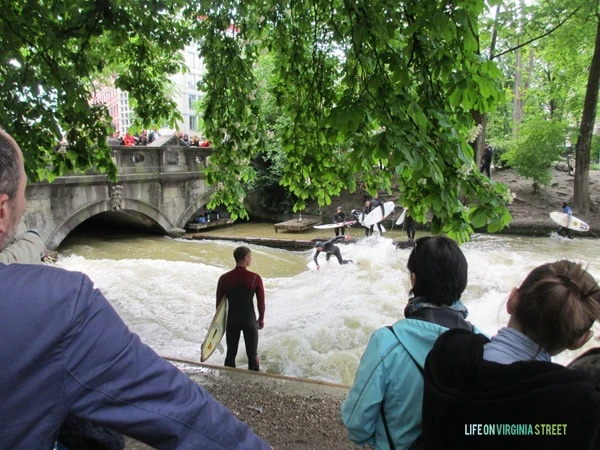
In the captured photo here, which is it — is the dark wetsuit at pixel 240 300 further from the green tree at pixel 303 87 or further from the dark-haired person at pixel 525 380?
the dark-haired person at pixel 525 380

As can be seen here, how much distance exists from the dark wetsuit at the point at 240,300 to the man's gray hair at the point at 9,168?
4804 millimetres

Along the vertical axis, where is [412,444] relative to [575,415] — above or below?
below

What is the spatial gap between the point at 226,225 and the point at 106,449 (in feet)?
82.2

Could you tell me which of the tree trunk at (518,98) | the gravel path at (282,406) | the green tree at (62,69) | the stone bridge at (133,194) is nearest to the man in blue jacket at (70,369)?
the gravel path at (282,406)

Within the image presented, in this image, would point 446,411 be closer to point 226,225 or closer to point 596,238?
point 596,238

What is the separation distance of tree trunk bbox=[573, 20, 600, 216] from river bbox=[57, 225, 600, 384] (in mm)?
2078

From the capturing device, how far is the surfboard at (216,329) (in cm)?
598

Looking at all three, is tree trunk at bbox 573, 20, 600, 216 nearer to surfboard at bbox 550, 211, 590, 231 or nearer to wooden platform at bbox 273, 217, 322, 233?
surfboard at bbox 550, 211, 590, 231

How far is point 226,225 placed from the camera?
2617cm

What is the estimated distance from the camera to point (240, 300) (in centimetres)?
589

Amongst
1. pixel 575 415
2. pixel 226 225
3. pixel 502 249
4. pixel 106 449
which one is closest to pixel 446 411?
pixel 575 415

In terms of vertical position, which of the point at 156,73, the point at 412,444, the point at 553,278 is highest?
the point at 156,73

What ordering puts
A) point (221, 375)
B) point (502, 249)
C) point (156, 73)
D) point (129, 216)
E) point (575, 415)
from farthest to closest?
point (129, 216) < point (502, 249) < point (156, 73) < point (221, 375) < point (575, 415)

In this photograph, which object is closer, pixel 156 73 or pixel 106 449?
pixel 106 449
